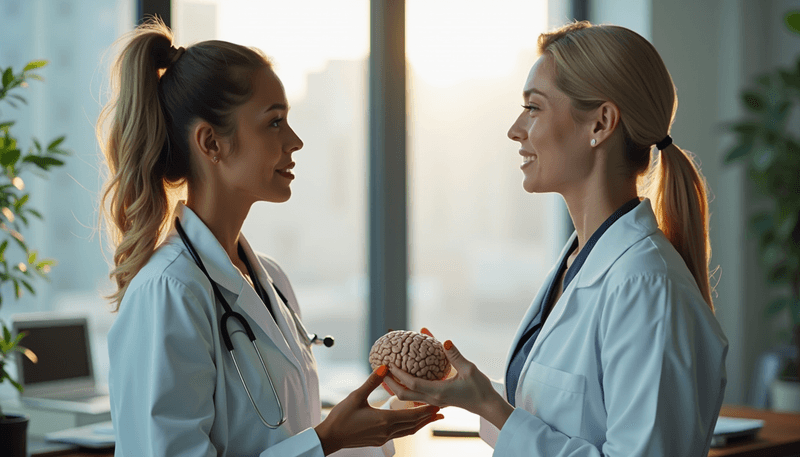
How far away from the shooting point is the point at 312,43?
3361 millimetres

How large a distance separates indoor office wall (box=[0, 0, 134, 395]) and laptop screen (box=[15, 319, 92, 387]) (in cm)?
11

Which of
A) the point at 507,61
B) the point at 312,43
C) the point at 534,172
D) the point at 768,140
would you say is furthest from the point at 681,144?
the point at 534,172

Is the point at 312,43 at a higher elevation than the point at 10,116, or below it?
higher

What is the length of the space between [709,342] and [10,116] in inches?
91.3

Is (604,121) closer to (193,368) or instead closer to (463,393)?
(463,393)

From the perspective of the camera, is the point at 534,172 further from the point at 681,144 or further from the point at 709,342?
the point at 681,144

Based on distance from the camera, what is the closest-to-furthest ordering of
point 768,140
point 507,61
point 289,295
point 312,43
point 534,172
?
point 534,172 < point 289,295 < point 312,43 < point 507,61 < point 768,140

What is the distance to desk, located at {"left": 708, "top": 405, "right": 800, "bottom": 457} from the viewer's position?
2.00m

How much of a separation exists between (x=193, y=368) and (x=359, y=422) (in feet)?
1.17

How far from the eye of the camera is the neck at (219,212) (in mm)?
1616

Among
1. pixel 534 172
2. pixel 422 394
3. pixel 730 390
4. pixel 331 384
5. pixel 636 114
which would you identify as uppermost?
pixel 636 114

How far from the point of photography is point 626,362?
1.33 m

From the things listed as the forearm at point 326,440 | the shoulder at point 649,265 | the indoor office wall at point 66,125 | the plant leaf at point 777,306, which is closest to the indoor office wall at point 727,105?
the plant leaf at point 777,306

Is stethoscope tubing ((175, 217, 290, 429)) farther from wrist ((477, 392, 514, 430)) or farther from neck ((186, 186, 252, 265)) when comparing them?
wrist ((477, 392, 514, 430))
